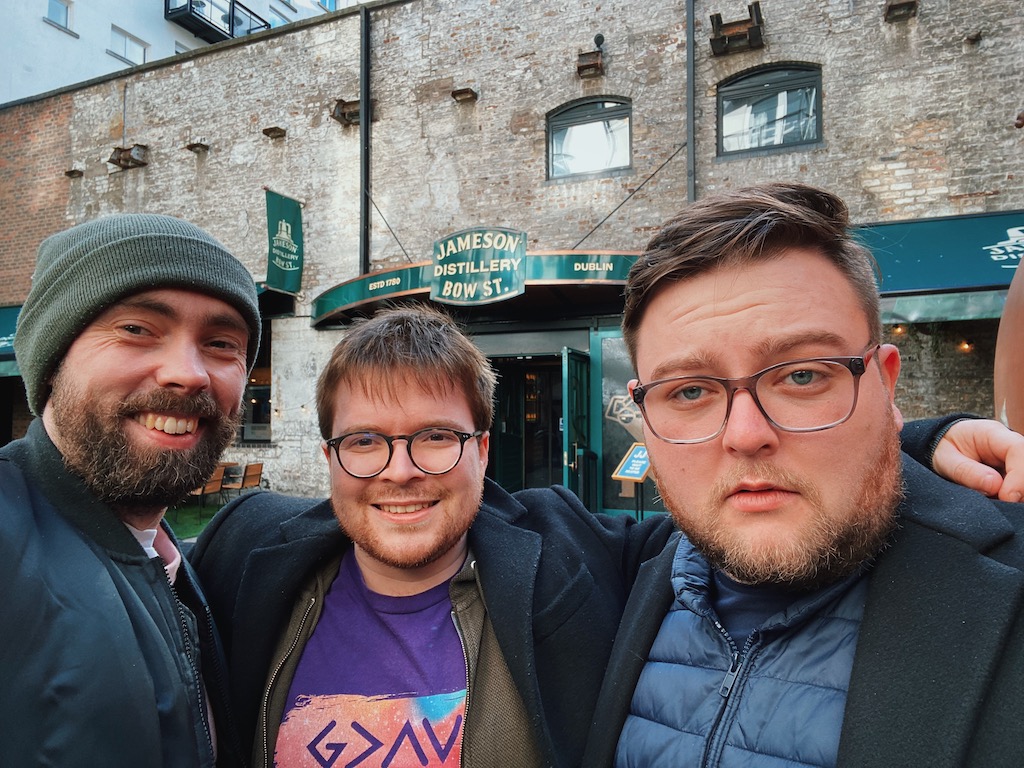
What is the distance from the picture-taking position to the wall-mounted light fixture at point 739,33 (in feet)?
25.8

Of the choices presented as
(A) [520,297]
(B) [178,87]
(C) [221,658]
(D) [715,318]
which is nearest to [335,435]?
(C) [221,658]

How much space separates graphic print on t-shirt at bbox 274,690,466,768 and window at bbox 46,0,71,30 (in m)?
23.8

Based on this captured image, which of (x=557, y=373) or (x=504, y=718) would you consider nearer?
(x=504, y=718)

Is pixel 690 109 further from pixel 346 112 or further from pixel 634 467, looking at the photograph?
pixel 346 112

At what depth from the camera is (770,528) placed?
123cm

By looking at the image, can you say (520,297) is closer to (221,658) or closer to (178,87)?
(221,658)

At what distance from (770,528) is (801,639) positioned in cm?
25

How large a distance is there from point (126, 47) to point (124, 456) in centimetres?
2580

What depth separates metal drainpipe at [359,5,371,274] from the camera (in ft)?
32.8

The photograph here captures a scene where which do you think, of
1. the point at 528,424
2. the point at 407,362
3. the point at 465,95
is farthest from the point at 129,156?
the point at 407,362

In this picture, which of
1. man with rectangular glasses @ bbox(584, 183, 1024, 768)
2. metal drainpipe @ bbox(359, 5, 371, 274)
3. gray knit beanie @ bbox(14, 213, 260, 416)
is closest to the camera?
man with rectangular glasses @ bbox(584, 183, 1024, 768)

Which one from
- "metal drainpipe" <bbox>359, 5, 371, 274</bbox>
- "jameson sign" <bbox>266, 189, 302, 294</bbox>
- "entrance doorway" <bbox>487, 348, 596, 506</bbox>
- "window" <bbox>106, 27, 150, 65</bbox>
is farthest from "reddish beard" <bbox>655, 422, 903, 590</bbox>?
"window" <bbox>106, 27, 150, 65</bbox>

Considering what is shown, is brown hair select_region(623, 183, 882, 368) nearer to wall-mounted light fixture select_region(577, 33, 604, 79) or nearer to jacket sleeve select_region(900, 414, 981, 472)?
jacket sleeve select_region(900, 414, 981, 472)

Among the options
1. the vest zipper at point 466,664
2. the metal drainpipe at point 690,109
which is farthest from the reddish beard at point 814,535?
the metal drainpipe at point 690,109
